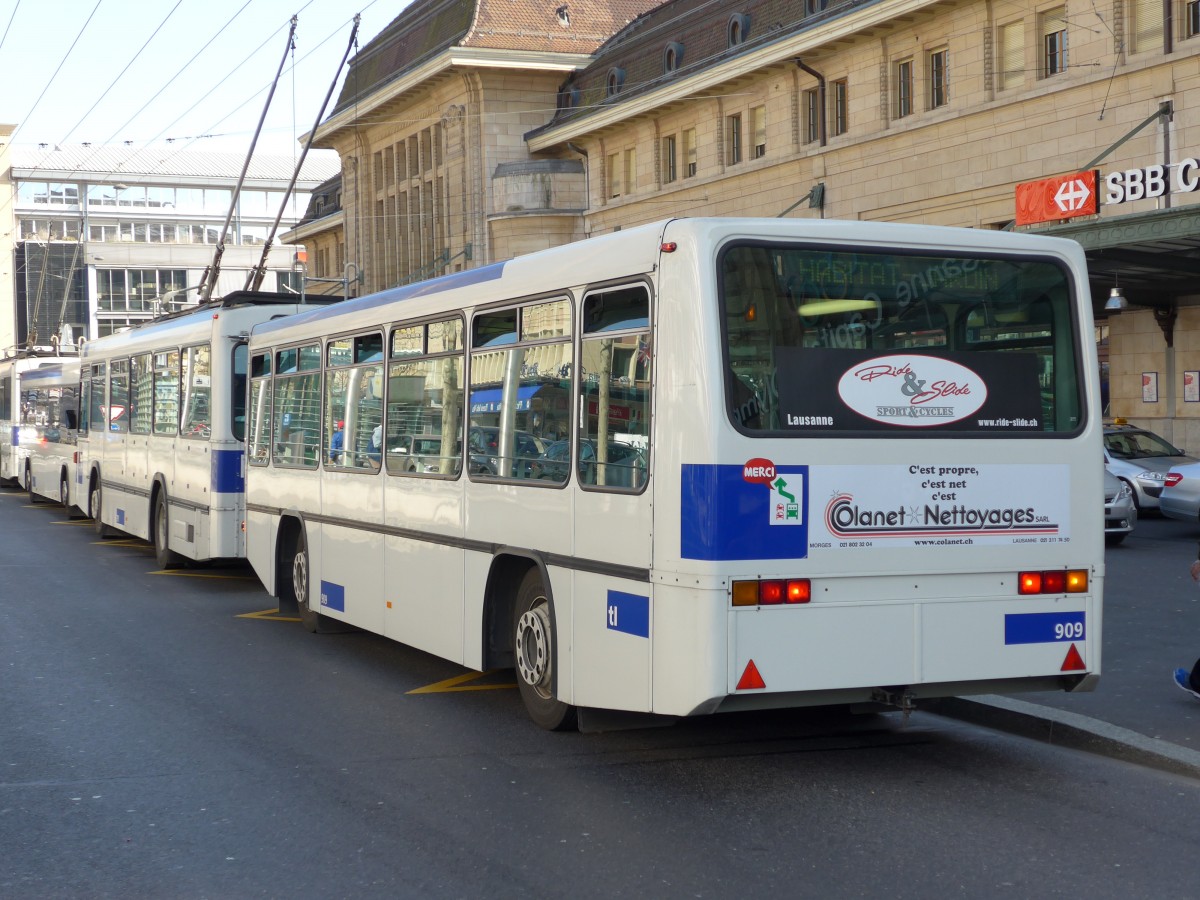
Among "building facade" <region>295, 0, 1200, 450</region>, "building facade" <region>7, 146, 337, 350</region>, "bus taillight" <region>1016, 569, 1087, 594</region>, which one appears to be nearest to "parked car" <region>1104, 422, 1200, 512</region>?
"building facade" <region>295, 0, 1200, 450</region>

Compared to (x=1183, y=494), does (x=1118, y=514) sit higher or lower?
lower

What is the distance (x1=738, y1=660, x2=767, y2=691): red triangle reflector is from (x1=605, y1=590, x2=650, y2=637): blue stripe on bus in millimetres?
536

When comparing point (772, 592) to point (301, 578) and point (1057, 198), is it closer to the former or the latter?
point (301, 578)

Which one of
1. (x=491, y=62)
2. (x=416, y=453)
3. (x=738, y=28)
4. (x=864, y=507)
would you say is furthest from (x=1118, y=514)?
(x=491, y=62)

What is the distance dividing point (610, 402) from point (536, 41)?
48268mm

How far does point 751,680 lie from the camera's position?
717 cm

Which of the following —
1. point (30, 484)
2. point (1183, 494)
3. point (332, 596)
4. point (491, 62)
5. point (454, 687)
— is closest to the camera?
point (454, 687)

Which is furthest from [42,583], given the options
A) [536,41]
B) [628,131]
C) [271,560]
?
[536,41]

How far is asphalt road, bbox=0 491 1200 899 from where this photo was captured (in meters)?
6.04

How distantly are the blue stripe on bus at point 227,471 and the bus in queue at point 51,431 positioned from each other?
11479 millimetres

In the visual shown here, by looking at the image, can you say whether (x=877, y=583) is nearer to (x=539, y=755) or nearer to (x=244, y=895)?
(x=539, y=755)

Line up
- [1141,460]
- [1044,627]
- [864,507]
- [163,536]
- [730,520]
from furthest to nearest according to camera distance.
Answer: [1141,460] < [163,536] < [1044,627] < [864,507] < [730,520]

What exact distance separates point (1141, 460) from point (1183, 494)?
326 centimetres

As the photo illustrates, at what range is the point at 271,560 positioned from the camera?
1375 cm
